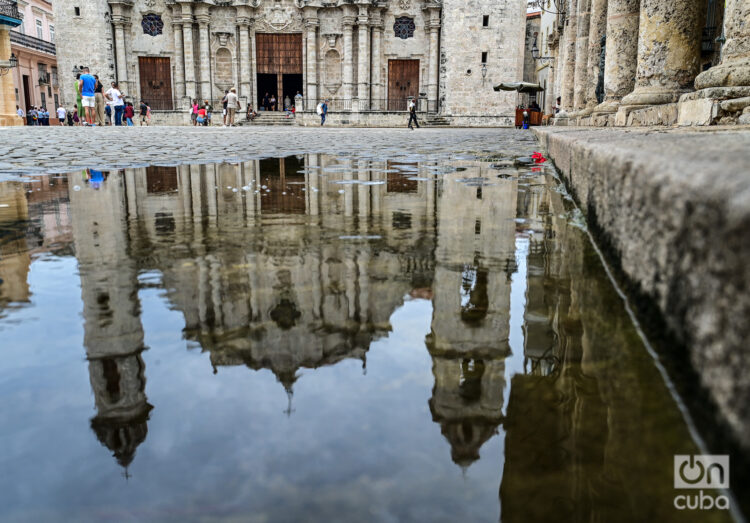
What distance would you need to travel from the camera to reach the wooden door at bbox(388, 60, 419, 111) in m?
33.7

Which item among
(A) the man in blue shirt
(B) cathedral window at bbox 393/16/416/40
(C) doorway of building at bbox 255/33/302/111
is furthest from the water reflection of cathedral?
(C) doorway of building at bbox 255/33/302/111

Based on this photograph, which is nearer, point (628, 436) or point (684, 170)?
point (628, 436)

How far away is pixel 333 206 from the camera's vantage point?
3.62 meters

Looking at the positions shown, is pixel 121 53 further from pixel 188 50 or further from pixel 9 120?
pixel 9 120

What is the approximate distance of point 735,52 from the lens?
4.85m

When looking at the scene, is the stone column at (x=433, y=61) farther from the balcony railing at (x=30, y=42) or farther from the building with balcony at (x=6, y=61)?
the balcony railing at (x=30, y=42)

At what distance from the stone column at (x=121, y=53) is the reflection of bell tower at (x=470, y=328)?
1343 inches

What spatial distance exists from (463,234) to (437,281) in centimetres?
83

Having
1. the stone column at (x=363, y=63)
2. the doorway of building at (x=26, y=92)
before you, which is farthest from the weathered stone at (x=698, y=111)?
the doorway of building at (x=26, y=92)

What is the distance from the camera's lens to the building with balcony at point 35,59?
119 feet

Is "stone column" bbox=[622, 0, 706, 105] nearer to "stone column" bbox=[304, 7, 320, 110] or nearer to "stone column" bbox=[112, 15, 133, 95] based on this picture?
"stone column" bbox=[304, 7, 320, 110]

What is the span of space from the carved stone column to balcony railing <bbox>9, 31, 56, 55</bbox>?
30.6ft

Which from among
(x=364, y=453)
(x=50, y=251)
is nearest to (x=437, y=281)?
(x=364, y=453)

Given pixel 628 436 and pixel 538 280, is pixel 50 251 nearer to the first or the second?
pixel 538 280
